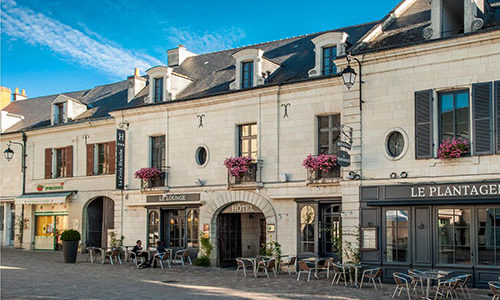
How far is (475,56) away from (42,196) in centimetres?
1924

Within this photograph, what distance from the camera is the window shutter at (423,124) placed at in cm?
1404

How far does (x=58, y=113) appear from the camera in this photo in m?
26.1

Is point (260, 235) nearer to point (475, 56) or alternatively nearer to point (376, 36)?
point (376, 36)

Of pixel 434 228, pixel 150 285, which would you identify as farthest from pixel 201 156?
pixel 434 228

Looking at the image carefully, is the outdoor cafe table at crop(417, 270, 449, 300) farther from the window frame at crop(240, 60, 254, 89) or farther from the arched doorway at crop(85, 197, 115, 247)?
the arched doorway at crop(85, 197, 115, 247)

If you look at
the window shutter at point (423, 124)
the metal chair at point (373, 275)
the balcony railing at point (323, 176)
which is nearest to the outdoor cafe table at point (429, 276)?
the metal chair at point (373, 275)

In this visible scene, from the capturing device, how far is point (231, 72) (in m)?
21.2

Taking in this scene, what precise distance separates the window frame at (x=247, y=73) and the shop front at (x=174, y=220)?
4130mm

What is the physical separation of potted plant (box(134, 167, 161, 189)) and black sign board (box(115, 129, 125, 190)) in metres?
1.00

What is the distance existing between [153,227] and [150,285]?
7031 millimetres

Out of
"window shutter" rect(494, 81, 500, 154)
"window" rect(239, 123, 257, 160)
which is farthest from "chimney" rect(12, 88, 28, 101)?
"window shutter" rect(494, 81, 500, 154)

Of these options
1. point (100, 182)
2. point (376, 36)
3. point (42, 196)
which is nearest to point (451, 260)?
point (376, 36)

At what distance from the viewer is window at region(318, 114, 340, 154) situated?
17.4m

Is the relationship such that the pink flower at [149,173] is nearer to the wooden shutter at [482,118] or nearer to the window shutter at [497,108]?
the wooden shutter at [482,118]
